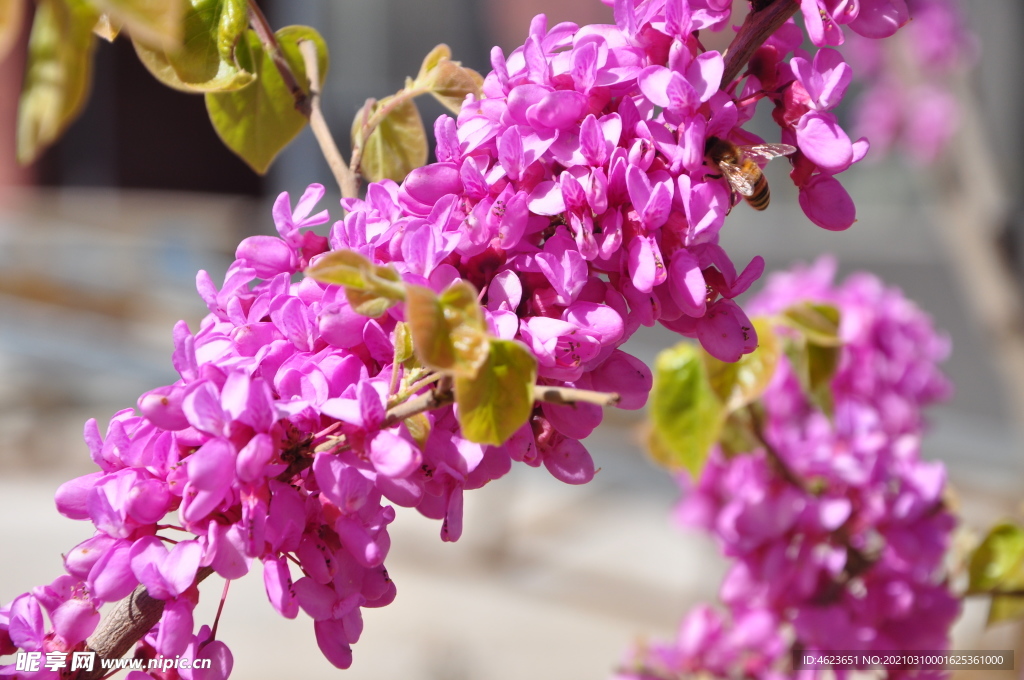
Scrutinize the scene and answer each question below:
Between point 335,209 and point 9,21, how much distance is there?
4241 millimetres

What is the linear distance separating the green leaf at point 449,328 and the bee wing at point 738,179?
11cm

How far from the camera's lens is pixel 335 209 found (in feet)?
14.4

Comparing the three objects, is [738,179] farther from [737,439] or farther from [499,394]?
[737,439]

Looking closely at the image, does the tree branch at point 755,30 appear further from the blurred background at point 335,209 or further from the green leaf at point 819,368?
the blurred background at point 335,209

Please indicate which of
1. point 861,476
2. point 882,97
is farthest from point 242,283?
point 882,97

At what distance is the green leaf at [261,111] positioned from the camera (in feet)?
1.43

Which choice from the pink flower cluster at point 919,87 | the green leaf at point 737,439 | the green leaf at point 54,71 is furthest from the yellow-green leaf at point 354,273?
the pink flower cluster at point 919,87

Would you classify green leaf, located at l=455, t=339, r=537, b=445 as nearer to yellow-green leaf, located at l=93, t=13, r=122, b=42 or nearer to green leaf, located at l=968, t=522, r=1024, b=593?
yellow-green leaf, located at l=93, t=13, r=122, b=42

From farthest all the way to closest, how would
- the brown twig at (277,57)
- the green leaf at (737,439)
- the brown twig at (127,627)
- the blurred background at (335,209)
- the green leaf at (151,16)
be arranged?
the blurred background at (335,209) < the green leaf at (737,439) < the brown twig at (277,57) < the brown twig at (127,627) < the green leaf at (151,16)

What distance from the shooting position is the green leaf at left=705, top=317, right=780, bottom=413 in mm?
564

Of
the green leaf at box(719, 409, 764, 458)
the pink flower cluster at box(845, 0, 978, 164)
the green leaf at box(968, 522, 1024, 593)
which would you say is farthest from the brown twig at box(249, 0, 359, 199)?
the pink flower cluster at box(845, 0, 978, 164)

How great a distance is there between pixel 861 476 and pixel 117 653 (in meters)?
0.47

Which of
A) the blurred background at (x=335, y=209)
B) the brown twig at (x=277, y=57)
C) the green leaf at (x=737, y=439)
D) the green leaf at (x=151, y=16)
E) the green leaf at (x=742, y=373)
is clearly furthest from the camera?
the blurred background at (x=335, y=209)

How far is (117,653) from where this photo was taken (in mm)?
307
